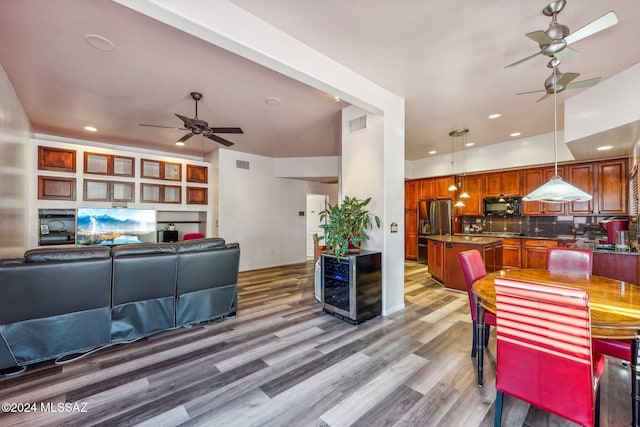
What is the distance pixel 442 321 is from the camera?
3332 millimetres

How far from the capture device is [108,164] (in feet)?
17.4

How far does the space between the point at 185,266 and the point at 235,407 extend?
1.72 meters

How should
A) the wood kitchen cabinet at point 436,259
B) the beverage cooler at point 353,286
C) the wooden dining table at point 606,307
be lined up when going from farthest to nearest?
the wood kitchen cabinet at point 436,259 → the beverage cooler at point 353,286 → the wooden dining table at point 606,307

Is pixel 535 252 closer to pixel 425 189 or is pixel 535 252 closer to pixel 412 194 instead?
pixel 425 189

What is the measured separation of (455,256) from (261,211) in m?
4.67

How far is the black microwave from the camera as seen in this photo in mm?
6055

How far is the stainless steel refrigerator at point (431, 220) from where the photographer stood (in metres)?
6.83

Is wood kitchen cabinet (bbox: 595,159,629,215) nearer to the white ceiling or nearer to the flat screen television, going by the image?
the white ceiling

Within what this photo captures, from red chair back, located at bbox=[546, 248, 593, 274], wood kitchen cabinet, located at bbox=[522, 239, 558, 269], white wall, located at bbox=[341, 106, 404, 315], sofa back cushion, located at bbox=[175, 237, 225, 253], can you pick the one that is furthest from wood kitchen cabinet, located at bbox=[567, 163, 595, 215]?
sofa back cushion, located at bbox=[175, 237, 225, 253]

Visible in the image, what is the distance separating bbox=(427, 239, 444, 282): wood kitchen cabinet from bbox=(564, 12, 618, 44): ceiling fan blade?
3533mm

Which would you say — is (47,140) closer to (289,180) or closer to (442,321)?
Result: (289,180)

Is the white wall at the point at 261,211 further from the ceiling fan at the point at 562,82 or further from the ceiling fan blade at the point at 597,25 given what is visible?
the ceiling fan blade at the point at 597,25

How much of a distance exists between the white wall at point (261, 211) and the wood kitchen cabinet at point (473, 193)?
13.8 ft

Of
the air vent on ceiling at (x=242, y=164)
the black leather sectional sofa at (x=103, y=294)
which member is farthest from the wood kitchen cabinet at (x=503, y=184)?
the black leather sectional sofa at (x=103, y=294)
